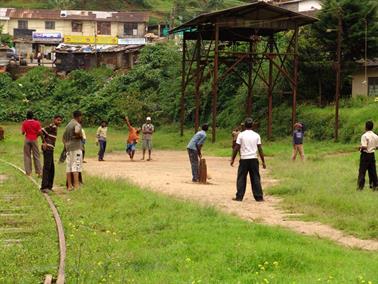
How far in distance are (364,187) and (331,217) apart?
4.57 metres

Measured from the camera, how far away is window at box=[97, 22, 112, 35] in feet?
299

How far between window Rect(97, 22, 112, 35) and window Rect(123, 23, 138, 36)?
214 cm

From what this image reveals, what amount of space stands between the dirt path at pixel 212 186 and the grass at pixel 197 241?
0.50 metres

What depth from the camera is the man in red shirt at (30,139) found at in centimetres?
1925

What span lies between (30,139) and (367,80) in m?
24.5

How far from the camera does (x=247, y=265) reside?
8.16 m

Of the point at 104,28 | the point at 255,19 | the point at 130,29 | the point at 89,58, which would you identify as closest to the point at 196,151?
the point at 255,19

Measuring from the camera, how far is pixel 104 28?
3607 inches

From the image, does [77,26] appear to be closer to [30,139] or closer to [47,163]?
[30,139]

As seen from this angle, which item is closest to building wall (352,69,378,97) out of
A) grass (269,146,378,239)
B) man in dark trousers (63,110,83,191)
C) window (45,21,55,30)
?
grass (269,146,378,239)

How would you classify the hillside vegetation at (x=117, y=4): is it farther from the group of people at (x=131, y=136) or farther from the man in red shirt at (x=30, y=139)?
the man in red shirt at (x=30, y=139)

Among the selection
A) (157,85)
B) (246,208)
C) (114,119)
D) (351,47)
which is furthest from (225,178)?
(157,85)

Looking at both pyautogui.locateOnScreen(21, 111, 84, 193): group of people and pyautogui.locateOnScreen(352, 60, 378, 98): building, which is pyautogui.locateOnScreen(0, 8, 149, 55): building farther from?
pyautogui.locateOnScreen(21, 111, 84, 193): group of people

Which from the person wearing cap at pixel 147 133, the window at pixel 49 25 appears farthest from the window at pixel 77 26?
the person wearing cap at pixel 147 133
